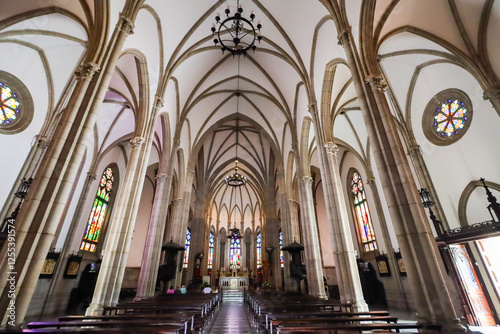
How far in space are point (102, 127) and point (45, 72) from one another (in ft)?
14.0

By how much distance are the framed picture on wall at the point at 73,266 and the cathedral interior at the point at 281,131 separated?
12 cm

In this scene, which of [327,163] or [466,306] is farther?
[327,163]

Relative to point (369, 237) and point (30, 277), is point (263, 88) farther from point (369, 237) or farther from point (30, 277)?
point (30, 277)

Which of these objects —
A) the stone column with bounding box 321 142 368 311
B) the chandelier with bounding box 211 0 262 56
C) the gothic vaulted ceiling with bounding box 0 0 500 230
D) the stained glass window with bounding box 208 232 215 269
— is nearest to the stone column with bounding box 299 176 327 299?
the stone column with bounding box 321 142 368 311

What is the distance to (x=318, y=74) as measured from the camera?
10.2 metres

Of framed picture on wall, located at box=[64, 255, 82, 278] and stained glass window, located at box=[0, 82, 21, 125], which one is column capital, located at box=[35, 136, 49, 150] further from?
framed picture on wall, located at box=[64, 255, 82, 278]

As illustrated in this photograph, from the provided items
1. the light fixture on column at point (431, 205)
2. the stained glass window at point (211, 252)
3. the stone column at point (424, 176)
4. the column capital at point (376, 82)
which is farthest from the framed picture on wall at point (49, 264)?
the stone column at point (424, 176)

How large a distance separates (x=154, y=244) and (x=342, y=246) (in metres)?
8.04

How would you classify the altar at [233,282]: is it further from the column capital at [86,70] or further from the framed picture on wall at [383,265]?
the column capital at [86,70]

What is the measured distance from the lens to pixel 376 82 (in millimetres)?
5938

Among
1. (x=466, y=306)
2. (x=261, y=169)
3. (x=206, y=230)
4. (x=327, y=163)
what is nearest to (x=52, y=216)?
(x=327, y=163)

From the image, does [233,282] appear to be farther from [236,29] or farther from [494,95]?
[494,95]

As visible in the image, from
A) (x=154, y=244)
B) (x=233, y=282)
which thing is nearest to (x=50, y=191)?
(x=154, y=244)

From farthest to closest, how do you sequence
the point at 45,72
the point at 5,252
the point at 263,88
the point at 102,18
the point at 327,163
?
the point at 263,88, the point at 45,72, the point at 327,163, the point at 102,18, the point at 5,252
